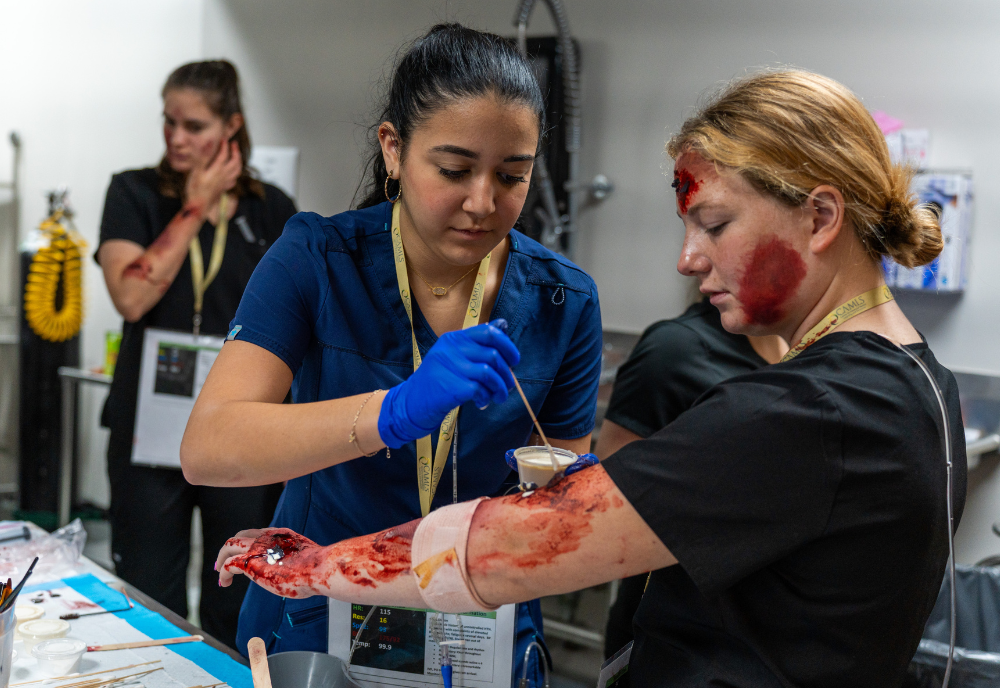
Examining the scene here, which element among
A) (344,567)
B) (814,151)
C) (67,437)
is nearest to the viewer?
(814,151)

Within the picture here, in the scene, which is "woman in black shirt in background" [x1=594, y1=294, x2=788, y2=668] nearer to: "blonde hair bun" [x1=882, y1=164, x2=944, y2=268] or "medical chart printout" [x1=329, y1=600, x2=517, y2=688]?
"medical chart printout" [x1=329, y1=600, x2=517, y2=688]

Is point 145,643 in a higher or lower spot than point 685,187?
lower

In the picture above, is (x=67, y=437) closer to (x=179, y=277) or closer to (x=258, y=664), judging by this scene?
(x=179, y=277)

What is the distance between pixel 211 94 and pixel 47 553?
4.81 ft

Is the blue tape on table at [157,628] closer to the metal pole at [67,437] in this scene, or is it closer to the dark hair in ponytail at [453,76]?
the dark hair in ponytail at [453,76]

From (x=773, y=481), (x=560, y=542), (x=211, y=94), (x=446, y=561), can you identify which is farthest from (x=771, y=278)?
(x=211, y=94)

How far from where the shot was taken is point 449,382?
983 mm

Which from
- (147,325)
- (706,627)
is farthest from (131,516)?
(706,627)

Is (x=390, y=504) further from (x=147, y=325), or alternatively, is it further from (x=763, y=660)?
(x=147, y=325)

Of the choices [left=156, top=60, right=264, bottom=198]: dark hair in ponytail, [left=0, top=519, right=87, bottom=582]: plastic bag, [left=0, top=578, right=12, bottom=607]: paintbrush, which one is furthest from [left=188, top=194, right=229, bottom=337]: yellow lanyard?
[left=0, top=578, right=12, bottom=607]: paintbrush

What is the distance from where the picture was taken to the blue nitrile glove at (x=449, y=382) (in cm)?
99

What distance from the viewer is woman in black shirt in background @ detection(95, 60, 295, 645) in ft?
7.52

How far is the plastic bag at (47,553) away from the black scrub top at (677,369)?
107cm

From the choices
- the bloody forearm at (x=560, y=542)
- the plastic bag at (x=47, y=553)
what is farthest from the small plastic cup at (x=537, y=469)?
the plastic bag at (x=47, y=553)
